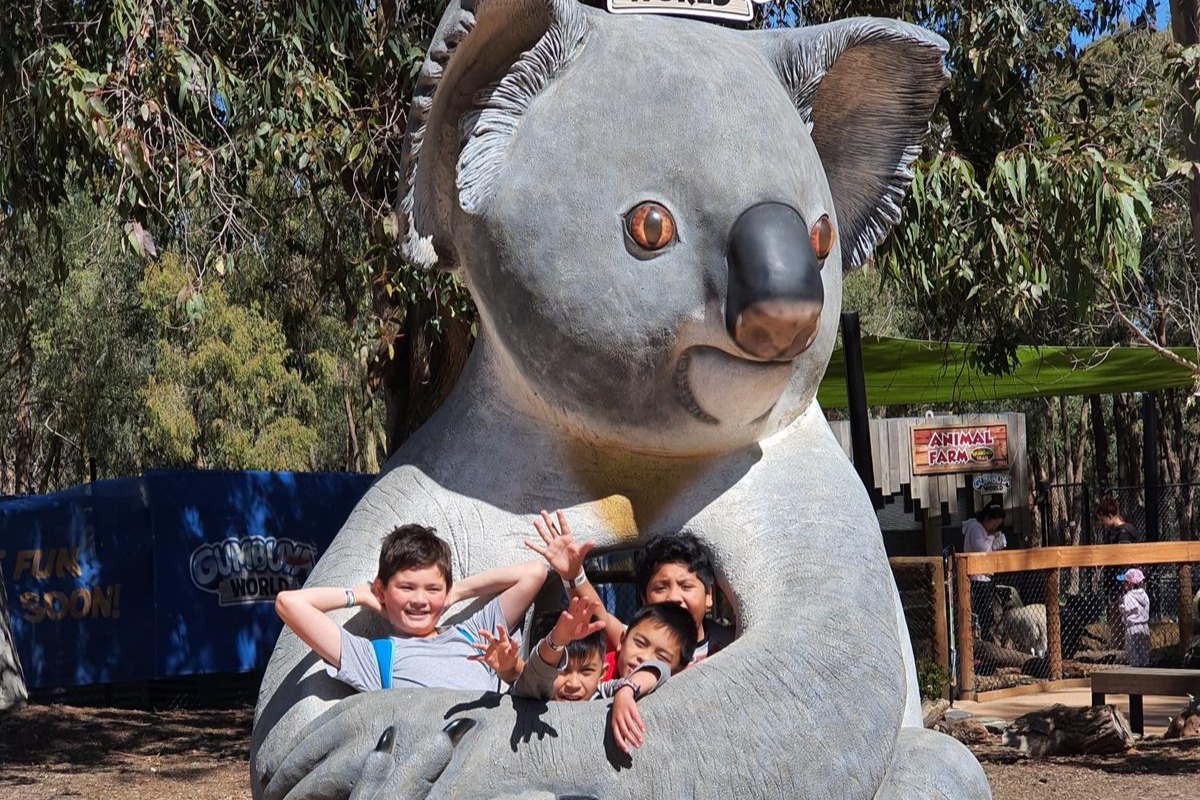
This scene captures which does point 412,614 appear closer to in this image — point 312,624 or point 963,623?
point 312,624

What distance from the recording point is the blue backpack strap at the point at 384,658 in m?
3.39

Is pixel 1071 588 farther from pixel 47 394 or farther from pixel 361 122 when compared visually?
pixel 47 394

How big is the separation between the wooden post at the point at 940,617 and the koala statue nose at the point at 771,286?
7692mm

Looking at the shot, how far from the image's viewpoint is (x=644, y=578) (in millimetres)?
3504

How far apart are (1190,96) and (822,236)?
5.00 m

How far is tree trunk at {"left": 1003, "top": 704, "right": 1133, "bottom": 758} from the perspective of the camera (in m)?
9.45

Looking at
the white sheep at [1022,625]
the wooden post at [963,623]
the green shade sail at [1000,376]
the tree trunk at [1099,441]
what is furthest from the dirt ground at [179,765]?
the tree trunk at [1099,441]

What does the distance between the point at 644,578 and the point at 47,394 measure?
23.2 metres

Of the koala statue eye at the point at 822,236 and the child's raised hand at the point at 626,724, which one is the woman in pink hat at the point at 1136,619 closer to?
the koala statue eye at the point at 822,236

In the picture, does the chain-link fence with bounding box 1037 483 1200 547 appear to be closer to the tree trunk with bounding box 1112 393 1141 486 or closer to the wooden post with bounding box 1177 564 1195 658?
the tree trunk with bounding box 1112 393 1141 486

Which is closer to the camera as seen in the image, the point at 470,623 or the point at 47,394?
the point at 470,623

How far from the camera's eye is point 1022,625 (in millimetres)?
12445

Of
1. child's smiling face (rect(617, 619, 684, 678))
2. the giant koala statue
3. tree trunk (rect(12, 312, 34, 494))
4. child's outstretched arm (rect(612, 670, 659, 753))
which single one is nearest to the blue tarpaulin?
the giant koala statue

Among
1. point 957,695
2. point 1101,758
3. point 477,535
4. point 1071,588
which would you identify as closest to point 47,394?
point 1071,588
